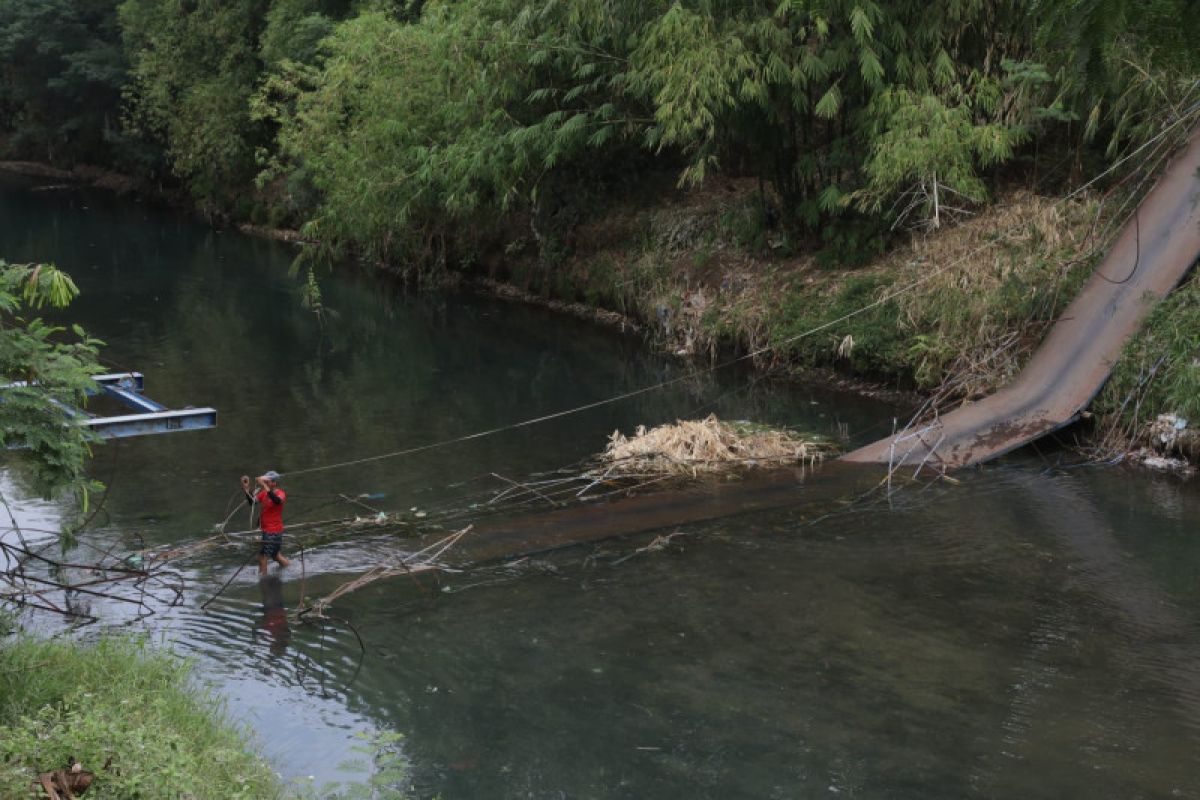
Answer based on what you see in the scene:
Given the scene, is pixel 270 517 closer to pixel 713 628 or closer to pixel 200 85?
pixel 713 628

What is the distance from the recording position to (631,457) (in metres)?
13.5

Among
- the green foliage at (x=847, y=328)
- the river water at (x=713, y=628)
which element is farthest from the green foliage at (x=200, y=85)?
the green foliage at (x=847, y=328)

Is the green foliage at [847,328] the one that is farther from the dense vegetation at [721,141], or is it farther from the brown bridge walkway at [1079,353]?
the brown bridge walkway at [1079,353]

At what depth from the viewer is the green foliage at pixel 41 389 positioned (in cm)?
725

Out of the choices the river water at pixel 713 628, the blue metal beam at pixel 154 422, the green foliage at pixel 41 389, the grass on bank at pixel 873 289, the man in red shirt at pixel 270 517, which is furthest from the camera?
the grass on bank at pixel 873 289

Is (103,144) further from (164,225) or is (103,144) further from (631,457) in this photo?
(631,457)

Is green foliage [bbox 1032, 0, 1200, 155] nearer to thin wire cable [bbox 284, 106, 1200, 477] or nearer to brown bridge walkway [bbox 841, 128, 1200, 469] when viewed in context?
brown bridge walkway [bbox 841, 128, 1200, 469]

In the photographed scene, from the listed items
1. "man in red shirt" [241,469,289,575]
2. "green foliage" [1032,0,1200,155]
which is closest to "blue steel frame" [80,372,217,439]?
"man in red shirt" [241,469,289,575]

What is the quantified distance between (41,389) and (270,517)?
295 cm

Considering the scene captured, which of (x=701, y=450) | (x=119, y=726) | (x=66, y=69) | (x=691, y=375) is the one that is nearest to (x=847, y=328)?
(x=691, y=375)

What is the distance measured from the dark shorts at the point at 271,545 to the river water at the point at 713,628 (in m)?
0.27

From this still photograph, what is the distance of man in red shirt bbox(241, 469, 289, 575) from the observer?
32.8 feet

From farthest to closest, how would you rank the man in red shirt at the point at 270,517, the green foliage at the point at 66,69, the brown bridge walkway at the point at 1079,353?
the green foliage at the point at 66,69, the brown bridge walkway at the point at 1079,353, the man in red shirt at the point at 270,517

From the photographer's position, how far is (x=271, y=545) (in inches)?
402
